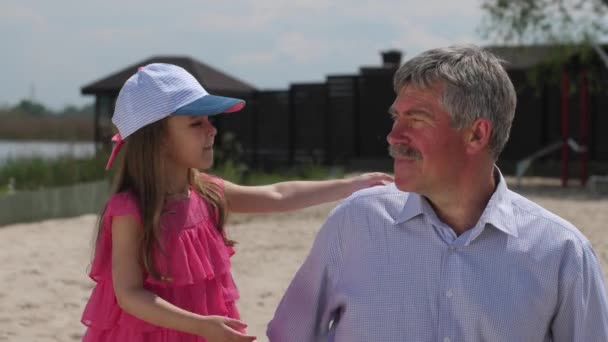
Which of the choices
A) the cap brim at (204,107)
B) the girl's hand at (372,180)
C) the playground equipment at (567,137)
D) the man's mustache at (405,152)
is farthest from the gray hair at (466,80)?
the playground equipment at (567,137)

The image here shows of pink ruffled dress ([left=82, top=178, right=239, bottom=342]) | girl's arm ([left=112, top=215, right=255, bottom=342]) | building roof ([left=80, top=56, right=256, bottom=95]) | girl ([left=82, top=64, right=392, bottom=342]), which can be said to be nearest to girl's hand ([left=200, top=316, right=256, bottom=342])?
girl's arm ([left=112, top=215, right=255, bottom=342])

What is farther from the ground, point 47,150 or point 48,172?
point 47,150

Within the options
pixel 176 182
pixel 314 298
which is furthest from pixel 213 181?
pixel 314 298

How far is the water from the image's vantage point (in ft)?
40.6

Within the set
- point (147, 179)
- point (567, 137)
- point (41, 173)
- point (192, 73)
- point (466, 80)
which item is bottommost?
point (567, 137)

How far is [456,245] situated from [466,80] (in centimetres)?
37

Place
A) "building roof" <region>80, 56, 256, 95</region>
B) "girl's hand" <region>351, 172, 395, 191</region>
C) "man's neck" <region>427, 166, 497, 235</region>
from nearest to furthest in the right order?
"man's neck" <region>427, 166, 497, 235</region>, "girl's hand" <region>351, 172, 395, 191</region>, "building roof" <region>80, 56, 256, 95</region>

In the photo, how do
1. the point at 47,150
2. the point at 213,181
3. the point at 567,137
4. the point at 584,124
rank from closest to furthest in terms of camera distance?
the point at 213,181, the point at 47,150, the point at 584,124, the point at 567,137

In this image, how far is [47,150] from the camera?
12.7 metres

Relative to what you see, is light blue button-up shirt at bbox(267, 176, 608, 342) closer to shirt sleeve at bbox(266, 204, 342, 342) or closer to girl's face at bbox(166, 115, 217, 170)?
shirt sleeve at bbox(266, 204, 342, 342)

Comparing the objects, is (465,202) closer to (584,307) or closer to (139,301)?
(584,307)

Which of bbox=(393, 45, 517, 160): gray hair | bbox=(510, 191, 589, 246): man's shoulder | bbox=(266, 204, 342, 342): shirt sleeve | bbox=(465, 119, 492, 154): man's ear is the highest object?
bbox=(393, 45, 517, 160): gray hair

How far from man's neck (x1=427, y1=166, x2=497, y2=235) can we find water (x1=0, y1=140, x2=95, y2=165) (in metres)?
10.8

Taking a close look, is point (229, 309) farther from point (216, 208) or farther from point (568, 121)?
point (568, 121)
